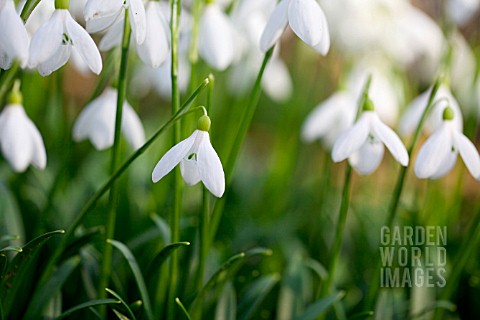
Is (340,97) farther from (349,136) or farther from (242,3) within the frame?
(349,136)

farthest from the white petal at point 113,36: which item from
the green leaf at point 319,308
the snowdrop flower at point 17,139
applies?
the green leaf at point 319,308

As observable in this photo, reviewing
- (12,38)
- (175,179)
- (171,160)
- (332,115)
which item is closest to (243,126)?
(175,179)

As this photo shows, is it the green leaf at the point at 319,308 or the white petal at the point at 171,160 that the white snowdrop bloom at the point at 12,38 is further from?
the green leaf at the point at 319,308

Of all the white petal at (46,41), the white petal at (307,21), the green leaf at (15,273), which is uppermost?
the white petal at (307,21)

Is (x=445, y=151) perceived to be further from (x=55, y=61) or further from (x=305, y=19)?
(x=55, y=61)

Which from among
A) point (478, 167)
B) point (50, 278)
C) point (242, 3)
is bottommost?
point (50, 278)

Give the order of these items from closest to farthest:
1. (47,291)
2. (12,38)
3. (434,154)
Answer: (12,38) → (434,154) → (47,291)

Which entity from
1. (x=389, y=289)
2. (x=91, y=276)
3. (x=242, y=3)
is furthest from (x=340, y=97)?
(x=91, y=276)
